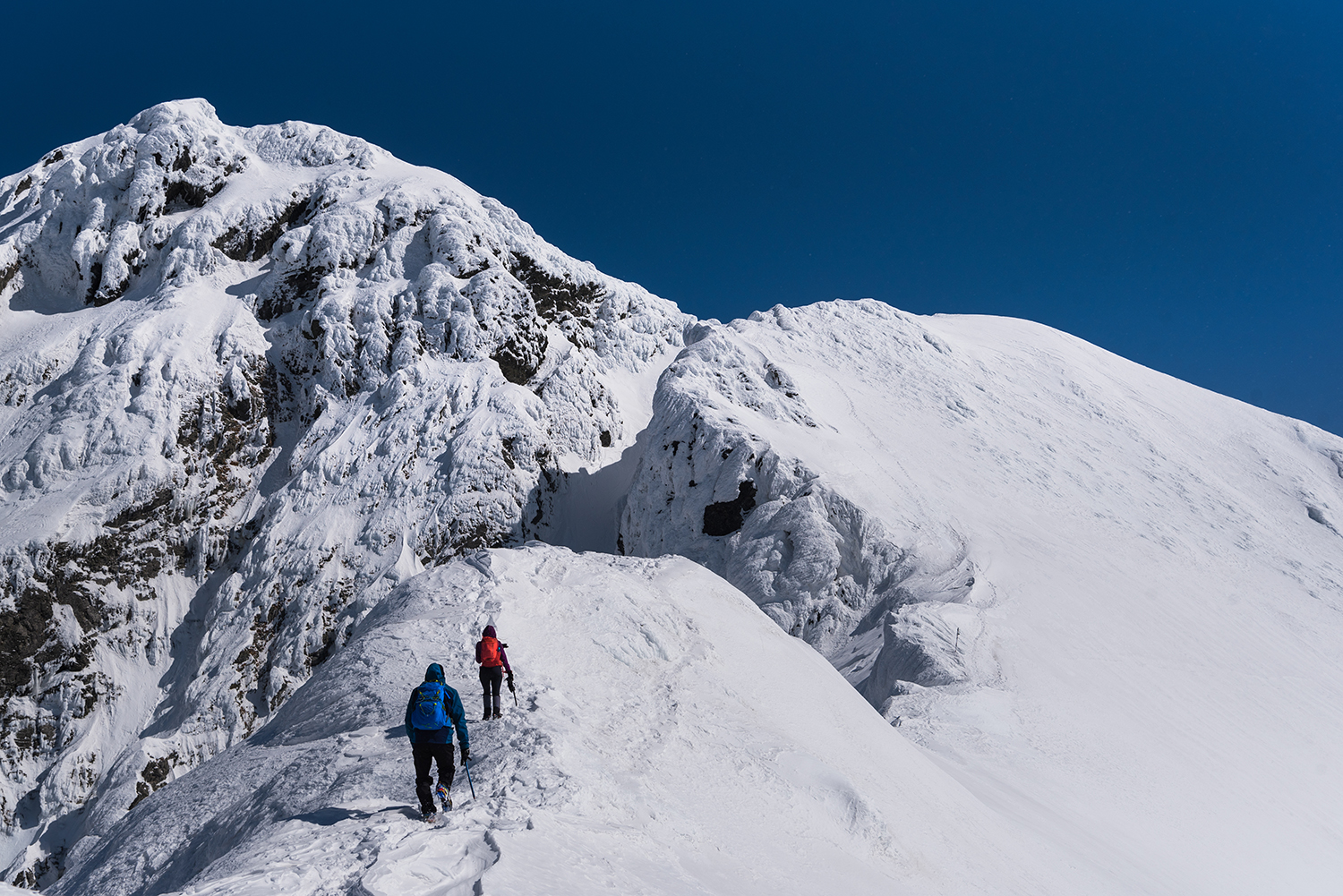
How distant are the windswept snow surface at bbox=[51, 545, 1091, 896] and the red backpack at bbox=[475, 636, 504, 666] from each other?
2.62ft

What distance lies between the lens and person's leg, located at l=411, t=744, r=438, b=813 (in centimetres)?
796

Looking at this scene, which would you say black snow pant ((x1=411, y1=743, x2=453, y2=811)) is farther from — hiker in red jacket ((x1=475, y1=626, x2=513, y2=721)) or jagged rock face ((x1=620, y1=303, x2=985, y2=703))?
jagged rock face ((x1=620, y1=303, x2=985, y2=703))

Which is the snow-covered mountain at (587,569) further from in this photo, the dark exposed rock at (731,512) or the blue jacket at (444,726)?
the blue jacket at (444,726)

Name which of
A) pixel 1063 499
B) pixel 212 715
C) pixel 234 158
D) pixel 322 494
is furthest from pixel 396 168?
pixel 1063 499

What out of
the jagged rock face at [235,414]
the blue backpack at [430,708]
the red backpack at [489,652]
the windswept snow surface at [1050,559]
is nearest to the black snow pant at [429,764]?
the blue backpack at [430,708]

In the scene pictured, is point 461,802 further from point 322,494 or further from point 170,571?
point 170,571

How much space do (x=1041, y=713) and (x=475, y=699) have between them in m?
18.5

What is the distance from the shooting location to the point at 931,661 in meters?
25.5

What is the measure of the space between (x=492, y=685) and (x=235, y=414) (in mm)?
47616

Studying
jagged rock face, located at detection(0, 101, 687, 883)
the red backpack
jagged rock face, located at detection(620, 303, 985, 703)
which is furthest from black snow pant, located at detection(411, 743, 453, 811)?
jagged rock face, located at detection(0, 101, 687, 883)

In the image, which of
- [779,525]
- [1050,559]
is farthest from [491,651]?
[1050,559]

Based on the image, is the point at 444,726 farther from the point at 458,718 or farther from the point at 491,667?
the point at 491,667

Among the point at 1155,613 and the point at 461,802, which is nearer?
the point at 461,802

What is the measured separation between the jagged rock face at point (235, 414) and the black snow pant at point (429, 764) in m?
36.9
